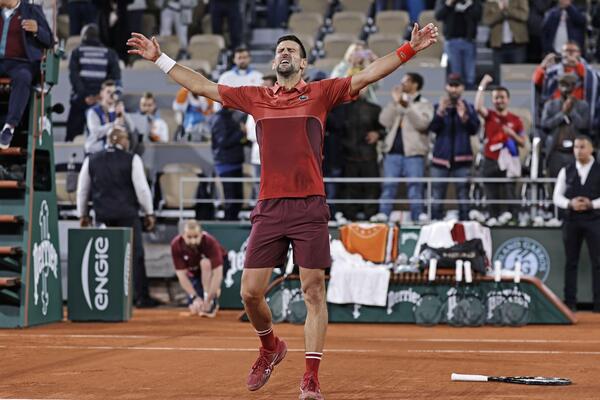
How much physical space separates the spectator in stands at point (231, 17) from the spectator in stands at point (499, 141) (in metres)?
8.01

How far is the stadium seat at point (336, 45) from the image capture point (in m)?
23.1

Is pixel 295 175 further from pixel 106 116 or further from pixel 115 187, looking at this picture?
pixel 106 116

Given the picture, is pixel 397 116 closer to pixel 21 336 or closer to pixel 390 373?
pixel 21 336

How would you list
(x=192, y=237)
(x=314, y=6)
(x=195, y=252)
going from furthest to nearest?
1. (x=314, y=6)
2. (x=195, y=252)
3. (x=192, y=237)

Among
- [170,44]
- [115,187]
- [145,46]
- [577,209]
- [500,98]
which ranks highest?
[170,44]

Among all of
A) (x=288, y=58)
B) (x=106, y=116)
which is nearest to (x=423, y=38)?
(x=288, y=58)

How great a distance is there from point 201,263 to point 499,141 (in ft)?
15.3

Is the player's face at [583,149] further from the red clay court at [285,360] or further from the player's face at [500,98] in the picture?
the red clay court at [285,360]

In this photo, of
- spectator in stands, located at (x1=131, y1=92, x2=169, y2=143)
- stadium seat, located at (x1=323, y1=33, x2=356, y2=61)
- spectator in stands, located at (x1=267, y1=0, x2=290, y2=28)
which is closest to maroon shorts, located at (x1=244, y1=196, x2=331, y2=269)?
spectator in stands, located at (x1=131, y1=92, x2=169, y2=143)

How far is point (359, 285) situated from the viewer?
1464 centimetres

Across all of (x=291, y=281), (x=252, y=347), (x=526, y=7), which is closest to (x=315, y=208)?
(x=252, y=347)

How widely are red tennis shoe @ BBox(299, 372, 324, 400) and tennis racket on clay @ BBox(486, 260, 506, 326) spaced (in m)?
7.48

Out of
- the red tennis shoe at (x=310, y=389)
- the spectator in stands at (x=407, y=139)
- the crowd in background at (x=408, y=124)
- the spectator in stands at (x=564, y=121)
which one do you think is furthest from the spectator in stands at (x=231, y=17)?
the red tennis shoe at (x=310, y=389)

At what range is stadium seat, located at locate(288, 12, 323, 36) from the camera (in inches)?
972
